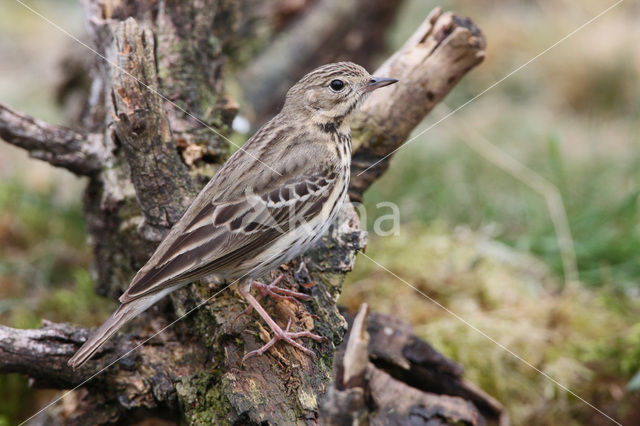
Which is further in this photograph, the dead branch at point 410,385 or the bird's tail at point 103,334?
the dead branch at point 410,385

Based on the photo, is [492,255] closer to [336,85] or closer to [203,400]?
[336,85]

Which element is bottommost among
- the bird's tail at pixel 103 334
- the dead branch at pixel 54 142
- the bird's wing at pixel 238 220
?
the bird's tail at pixel 103 334

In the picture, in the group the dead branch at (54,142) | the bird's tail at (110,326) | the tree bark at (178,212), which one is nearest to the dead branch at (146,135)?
the tree bark at (178,212)

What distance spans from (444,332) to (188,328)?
7.13ft

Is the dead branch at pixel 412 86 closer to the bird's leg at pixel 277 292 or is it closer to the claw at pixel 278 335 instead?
the bird's leg at pixel 277 292

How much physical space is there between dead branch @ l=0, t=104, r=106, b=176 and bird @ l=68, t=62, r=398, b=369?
100 centimetres

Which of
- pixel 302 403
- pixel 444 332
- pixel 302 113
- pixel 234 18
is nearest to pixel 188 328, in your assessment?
pixel 302 403

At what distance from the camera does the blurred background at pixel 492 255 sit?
15.1ft

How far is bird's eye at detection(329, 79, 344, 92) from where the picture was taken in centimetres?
412

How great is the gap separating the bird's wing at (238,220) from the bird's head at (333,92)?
16.3 inches

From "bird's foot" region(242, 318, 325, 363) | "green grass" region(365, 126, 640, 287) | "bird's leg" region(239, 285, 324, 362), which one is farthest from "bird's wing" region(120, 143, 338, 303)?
"green grass" region(365, 126, 640, 287)

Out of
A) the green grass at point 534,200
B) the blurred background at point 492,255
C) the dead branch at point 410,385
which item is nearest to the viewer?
the dead branch at point 410,385

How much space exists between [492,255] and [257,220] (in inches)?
114

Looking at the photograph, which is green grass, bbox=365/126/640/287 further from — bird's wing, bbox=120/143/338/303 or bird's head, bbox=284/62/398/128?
bird's wing, bbox=120/143/338/303
